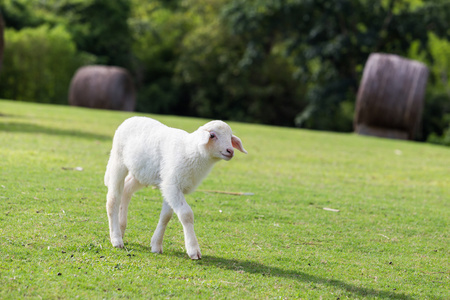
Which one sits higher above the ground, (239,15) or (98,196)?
(239,15)

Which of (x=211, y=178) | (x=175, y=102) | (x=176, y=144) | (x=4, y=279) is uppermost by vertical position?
(x=176, y=144)

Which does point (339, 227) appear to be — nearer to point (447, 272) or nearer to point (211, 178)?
point (447, 272)

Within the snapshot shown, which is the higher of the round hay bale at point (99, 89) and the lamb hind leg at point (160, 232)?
the lamb hind leg at point (160, 232)

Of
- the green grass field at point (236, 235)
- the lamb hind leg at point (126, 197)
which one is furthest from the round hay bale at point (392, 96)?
the lamb hind leg at point (126, 197)

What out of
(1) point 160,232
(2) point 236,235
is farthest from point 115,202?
(2) point 236,235

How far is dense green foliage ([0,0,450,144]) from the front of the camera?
95.8 feet

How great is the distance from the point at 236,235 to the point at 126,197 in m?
1.11

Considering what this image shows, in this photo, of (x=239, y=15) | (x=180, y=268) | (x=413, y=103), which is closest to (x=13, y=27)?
(x=239, y=15)

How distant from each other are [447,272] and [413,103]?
609 inches

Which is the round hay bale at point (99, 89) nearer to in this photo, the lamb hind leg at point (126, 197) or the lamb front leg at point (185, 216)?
the lamb hind leg at point (126, 197)

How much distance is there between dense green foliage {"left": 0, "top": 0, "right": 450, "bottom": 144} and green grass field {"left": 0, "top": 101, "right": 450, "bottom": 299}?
64.8 feet

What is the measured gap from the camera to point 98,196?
21.8 ft

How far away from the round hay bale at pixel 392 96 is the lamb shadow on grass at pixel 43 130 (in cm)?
1063

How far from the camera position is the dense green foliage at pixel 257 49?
95.8 ft
